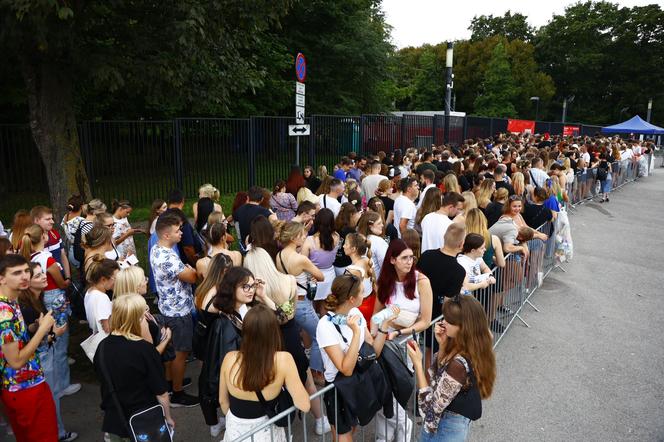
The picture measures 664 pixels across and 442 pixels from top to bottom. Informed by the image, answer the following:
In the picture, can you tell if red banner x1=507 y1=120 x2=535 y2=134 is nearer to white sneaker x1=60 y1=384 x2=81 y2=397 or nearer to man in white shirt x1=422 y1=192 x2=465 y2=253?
man in white shirt x1=422 y1=192 x2=465 y2=253

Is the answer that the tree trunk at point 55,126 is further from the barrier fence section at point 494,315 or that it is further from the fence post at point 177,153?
the barrier fence section at point 494,315

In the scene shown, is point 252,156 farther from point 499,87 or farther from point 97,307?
point 499,87

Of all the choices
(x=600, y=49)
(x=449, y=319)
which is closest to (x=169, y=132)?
(x=449, y=319)

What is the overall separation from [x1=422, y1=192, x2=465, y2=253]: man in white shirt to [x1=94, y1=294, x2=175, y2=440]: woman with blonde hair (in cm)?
380

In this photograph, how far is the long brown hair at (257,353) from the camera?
2.96 m

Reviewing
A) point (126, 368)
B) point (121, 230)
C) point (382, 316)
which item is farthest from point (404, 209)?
point (126, 368)

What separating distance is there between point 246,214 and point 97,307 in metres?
2.91

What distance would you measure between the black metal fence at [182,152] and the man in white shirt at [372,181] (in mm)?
5185

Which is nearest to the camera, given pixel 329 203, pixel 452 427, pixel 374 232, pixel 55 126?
pixel 452 427

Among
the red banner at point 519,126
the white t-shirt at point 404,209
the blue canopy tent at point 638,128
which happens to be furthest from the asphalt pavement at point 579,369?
the blue canopy tent at point 638,128

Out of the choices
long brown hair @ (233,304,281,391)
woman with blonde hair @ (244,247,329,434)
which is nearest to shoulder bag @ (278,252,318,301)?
woman with blonde hair @ (244,247,329,434)

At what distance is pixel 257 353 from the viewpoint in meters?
2.95

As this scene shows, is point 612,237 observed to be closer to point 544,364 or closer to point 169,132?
point 544,364

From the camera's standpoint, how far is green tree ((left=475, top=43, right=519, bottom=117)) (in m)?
54.2
